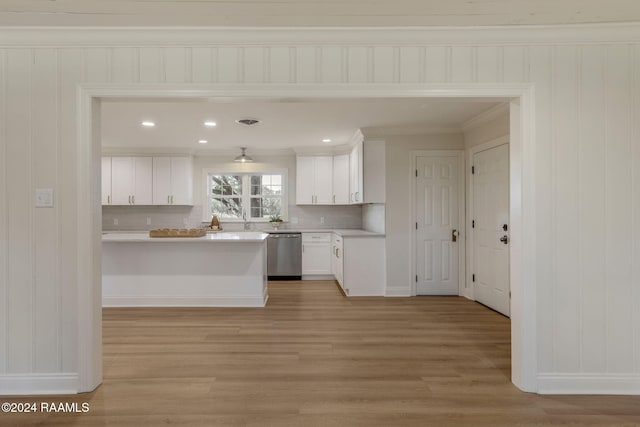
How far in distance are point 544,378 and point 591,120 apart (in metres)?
1.75

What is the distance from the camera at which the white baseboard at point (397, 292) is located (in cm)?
480

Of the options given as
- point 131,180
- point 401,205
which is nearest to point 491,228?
point 401,205

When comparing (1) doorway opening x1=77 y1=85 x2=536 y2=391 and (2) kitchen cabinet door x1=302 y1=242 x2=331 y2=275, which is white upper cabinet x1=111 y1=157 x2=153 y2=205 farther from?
(1) doorway opening x1=77 y1=85 x2=536 y2=391

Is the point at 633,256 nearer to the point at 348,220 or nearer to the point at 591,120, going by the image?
the point at 591,120

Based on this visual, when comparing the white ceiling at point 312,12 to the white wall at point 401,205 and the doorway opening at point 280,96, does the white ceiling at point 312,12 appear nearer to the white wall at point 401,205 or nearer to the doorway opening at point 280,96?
the doorway opening at point 280,96

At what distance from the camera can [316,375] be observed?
2479mm

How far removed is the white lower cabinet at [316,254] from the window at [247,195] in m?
0.89

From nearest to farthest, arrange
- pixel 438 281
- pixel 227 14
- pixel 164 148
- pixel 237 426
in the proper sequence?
1. pixel 237 426
2. pixel 227 14
3. pixel 438 281
4. pixel 164 148

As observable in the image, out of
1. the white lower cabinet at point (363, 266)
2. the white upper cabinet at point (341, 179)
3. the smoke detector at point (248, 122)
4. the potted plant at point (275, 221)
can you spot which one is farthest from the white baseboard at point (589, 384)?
the potted plant at point (275, 221)

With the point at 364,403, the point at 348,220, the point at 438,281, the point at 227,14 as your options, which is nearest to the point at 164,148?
the point at 348,220

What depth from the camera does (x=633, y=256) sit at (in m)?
2.24

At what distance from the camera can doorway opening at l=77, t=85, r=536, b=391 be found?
2.24 metres

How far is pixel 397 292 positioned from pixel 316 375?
2593mm

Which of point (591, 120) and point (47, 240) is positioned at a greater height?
point (591, 120)
